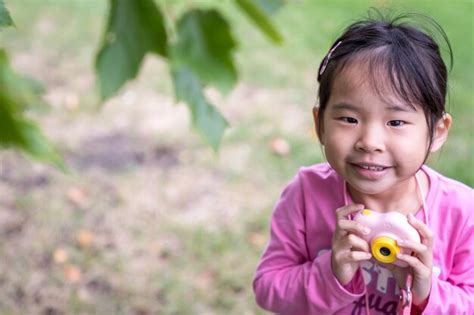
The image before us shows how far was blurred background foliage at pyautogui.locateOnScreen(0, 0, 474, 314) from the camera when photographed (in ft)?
7.88

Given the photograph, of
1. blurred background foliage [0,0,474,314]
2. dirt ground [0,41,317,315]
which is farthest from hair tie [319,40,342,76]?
dirt ground [0,41,317,315]

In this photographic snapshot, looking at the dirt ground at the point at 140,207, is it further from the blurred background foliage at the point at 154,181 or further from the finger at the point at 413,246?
the finger at the point at 413,246

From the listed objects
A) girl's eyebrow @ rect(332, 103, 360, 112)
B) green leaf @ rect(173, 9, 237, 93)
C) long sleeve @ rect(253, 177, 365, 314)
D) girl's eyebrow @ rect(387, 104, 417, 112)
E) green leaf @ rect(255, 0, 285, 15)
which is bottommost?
long sleeve @ rect(253, 177, 365, 314)

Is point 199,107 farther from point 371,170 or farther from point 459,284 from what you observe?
point 459,284

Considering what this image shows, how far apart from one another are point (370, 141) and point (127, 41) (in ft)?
1.23

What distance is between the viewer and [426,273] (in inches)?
35.5

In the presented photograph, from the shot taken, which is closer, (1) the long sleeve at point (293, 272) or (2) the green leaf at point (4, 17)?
(2) the green leaf at point (4, 17)

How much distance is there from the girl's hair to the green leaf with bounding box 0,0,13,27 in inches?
17.6

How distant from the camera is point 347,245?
3.00ft

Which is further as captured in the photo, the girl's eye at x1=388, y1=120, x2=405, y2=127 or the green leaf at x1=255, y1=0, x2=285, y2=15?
the green leaf at x1=255, y1=0, x2=285, y2=15

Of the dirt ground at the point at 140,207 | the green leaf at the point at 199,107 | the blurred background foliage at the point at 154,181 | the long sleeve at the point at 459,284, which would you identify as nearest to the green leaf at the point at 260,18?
the green leaf at the point at 199,107

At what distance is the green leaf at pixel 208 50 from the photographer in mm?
994

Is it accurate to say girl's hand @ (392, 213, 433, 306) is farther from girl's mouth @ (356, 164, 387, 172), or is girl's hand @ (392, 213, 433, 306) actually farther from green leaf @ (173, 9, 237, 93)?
green leaf @ (173, 9, 237, 93)

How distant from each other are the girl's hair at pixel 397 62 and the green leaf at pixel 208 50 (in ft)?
0.44
